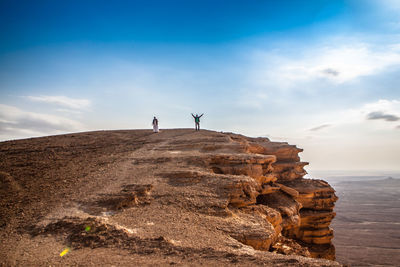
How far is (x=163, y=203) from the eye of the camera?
33.6ft

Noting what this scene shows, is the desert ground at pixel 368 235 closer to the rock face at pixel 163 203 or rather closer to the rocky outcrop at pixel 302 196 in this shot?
the rocky outcrop at pixel 302 196

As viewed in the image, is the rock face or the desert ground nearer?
the rock face

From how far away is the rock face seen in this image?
7.61 meters

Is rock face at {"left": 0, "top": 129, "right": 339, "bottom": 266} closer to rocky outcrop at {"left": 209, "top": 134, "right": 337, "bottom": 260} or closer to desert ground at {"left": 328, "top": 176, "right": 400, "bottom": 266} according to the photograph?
rocky outcrop at {"left": 209, "top": 134, "right": 337, "bottom": 260}

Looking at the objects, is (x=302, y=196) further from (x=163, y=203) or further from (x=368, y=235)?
(x=368, y=235)

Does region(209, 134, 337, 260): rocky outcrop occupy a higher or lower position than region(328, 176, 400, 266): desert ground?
higher

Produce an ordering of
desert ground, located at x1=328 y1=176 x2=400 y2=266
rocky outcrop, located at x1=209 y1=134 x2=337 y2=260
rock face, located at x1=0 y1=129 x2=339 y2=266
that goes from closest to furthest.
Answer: rock face, located at x1=0 y1=129 x2=339 y2=266 < rocky outcrop, located at x1=209 y1=134 x2=337 y2=260 < desert ground, located at x1=328 y1=176 x2=400 y2=266

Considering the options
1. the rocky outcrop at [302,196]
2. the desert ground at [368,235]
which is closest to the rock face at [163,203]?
the rocky outcrop at [302,196]

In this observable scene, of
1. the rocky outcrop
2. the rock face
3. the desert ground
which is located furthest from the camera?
the desert ground

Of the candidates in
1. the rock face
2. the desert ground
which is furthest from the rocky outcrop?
the desert ground

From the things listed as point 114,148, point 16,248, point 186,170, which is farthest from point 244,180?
point 114,148

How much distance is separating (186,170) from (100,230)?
5648 mm

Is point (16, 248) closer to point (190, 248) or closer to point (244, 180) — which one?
point (190, 248)

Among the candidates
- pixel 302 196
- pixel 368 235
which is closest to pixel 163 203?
pixel 302 196
